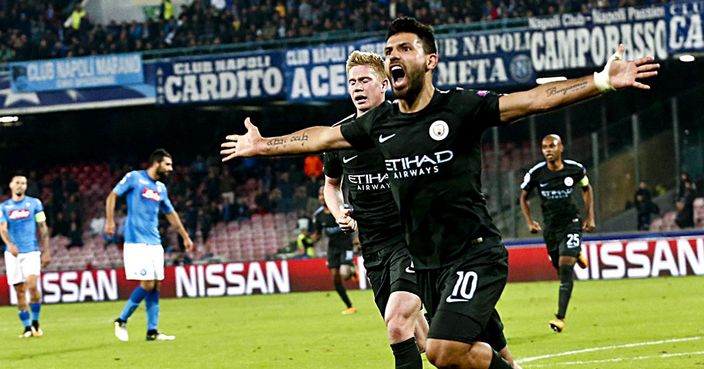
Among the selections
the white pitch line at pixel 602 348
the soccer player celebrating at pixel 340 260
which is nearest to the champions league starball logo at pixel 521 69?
the soccer player celebrating at pixel 340 260

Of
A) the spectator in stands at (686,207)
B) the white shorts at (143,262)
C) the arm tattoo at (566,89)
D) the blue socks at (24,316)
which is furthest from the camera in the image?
the spectator in stands at (686,207)

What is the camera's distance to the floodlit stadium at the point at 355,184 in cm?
732

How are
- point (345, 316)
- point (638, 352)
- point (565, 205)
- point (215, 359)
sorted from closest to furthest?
point (638, 352), point (215, 359), point (565, 205), point (345, 316)

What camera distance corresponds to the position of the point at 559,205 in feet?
53.6

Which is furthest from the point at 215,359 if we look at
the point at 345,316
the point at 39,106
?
the point at 39,106

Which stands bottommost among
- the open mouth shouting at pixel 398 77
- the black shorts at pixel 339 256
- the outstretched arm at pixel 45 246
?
the black shorts at pixel 339 256

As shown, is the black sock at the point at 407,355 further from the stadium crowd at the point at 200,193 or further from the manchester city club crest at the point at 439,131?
the stadium crowd at the point at 200,193

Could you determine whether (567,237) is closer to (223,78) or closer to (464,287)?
(464,287)

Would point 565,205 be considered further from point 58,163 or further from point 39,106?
point 58,163

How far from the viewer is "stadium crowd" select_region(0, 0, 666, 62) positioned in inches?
1321

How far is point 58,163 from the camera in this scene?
42.3 meters

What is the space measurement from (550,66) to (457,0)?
4546mm

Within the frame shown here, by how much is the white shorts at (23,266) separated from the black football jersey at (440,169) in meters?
13.1

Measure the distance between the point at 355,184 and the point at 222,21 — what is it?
2828 cm
